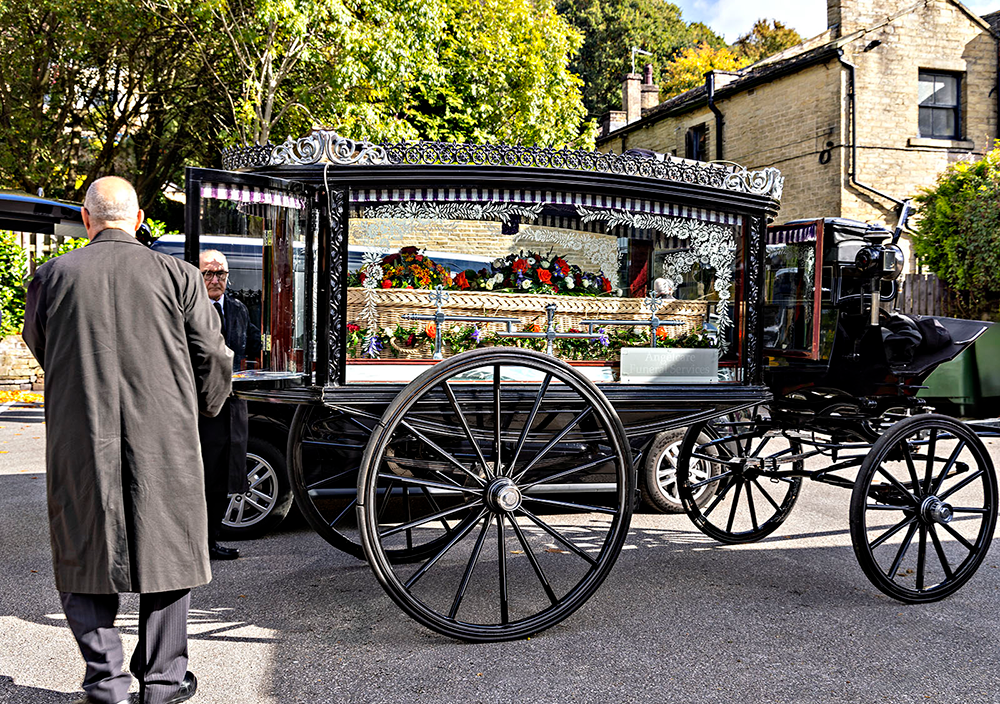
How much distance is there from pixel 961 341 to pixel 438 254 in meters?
3.41

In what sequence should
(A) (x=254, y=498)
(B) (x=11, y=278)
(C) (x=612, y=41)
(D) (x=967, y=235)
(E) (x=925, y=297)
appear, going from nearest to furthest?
(A) (x=254, y=498), (B) (x=11, y=278), (D) (x=967, y=235), (E) (x=925, y=297), (C) (x=612, y=41)

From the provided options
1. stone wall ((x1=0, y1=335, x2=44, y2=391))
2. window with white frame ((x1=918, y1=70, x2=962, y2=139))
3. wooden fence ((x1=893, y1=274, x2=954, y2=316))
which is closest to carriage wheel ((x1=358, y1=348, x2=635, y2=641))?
stone wall ((x1=0, y1=335, x2=44, y2=391))

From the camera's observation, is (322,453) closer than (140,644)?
No

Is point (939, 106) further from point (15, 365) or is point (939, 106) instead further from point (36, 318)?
point (36, 318)

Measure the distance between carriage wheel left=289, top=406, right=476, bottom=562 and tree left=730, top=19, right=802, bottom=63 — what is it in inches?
1404

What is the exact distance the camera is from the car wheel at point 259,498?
5.92 m

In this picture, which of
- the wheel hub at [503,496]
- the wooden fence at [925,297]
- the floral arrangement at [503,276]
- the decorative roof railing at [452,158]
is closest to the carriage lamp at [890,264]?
the decorative roof railing at [452,158]

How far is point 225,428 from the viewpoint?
527 cm

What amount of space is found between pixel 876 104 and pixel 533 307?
17657mm

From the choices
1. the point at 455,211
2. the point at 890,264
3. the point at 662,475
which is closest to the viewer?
the point at 455,211

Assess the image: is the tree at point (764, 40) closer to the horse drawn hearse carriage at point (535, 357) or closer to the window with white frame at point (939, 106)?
the window with white frame at point (939, 106)

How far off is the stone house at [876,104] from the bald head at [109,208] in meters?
19.3

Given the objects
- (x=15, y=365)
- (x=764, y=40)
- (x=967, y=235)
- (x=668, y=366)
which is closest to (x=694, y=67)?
(x=764, y=40)

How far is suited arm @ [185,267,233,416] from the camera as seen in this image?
3.30 metres
